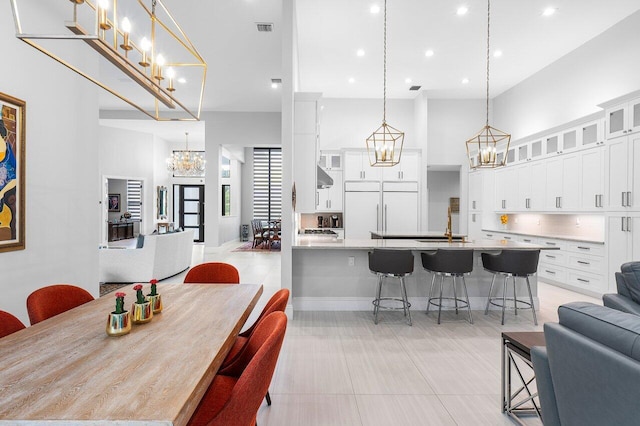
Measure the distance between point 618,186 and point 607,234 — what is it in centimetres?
68

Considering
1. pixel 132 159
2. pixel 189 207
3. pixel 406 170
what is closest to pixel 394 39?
pixel 406 170

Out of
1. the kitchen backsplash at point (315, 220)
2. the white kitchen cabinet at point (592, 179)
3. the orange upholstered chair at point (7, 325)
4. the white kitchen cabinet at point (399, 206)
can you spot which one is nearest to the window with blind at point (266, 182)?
the kitchen backsplash at point (315, 220)

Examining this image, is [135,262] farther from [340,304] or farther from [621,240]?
[621,240]

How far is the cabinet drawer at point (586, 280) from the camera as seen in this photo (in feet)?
17.1

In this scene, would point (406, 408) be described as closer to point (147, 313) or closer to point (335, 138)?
point (147, 313)

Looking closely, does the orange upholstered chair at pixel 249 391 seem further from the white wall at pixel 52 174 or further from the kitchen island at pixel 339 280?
the kitchen island at pixel 339 280

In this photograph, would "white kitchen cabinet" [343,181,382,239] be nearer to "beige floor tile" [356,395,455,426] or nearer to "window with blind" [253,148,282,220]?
"beige floor tile" [356,395,455,426]

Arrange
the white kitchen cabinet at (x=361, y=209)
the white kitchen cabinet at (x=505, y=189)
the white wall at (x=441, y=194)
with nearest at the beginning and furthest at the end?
the white kitchen cabinet at (x=505, y=189)
the white kitchen cabinet at (x=361, y=209)
the white wall at (x=441, y=194)

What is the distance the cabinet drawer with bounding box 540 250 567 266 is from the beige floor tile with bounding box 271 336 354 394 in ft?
14.8

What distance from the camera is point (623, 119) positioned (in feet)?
15.7

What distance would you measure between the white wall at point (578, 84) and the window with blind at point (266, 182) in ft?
27.2

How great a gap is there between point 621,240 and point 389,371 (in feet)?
13.4

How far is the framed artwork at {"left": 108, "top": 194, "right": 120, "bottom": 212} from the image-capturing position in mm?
12547

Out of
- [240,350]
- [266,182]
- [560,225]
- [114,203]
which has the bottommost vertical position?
→ [240,350]
